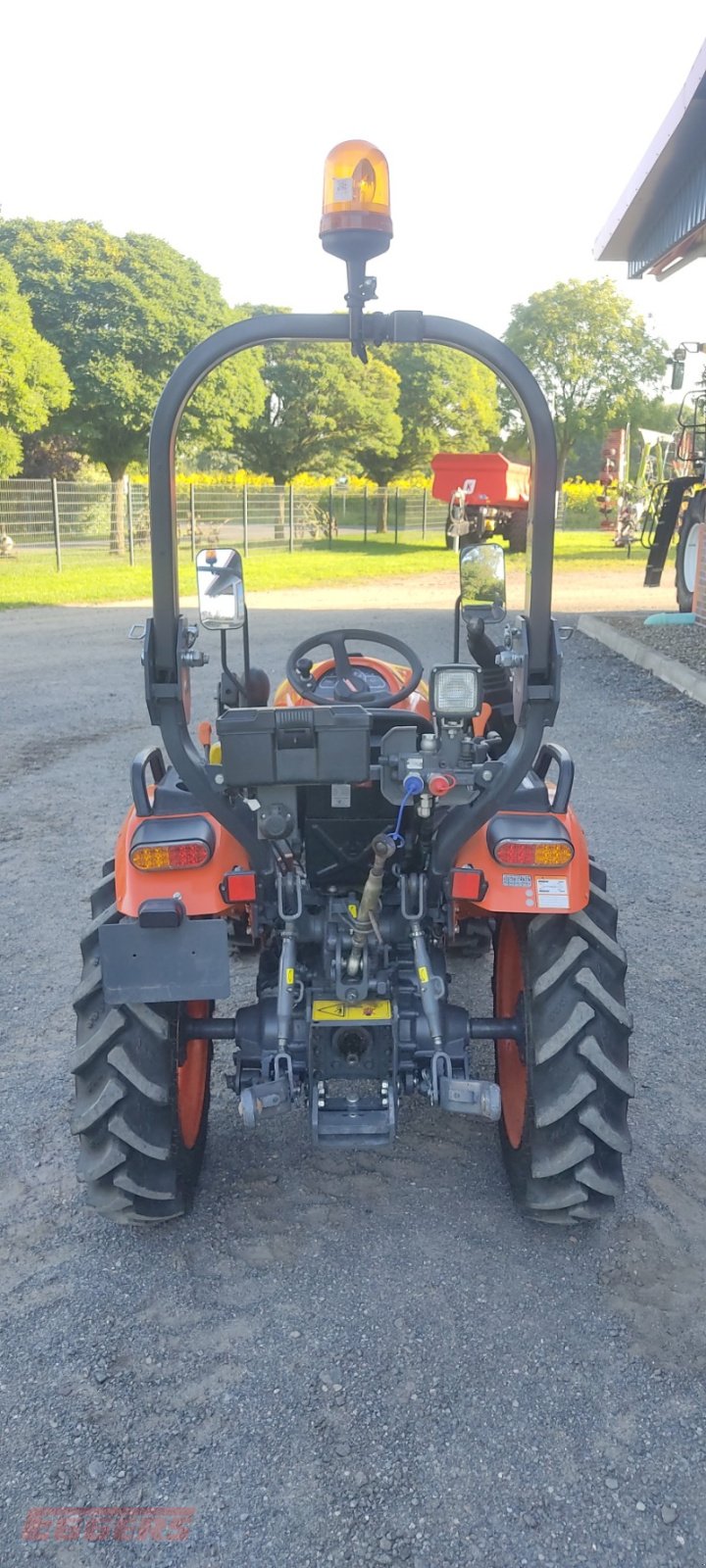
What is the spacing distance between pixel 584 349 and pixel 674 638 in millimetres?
36431

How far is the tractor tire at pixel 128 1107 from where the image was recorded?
2719 mm

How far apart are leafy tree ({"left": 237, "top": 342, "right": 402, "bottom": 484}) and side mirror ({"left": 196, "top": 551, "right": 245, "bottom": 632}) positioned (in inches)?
1167

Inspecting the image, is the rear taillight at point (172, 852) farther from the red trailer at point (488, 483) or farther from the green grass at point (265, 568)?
the green grass at point (265, 568)

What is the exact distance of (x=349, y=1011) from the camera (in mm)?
2758

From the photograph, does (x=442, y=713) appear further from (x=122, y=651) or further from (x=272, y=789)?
(x=122, y=651)

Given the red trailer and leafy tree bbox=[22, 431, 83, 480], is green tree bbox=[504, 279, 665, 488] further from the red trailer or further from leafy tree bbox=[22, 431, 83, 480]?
the red trailer

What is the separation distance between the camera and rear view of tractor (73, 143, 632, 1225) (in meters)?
2.56

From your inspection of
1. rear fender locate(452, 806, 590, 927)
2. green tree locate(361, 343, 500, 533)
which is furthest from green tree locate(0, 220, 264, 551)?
rear fender locate(452, 806, 590, 927)

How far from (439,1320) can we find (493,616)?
5.93ft

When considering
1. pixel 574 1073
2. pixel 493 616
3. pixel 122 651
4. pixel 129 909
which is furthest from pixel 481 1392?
pixel 122 651

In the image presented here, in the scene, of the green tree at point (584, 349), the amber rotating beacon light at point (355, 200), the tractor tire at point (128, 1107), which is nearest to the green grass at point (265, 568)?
the tractor tire at point (128, 1107)

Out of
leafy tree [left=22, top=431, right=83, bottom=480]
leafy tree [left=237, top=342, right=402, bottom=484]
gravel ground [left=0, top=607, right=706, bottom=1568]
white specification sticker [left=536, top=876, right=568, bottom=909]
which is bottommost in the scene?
gravel ground [left=0, top=607, right=706, bottom=1568]

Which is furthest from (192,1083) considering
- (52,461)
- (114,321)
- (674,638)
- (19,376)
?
(52,461)

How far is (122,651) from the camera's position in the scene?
12422 mm
